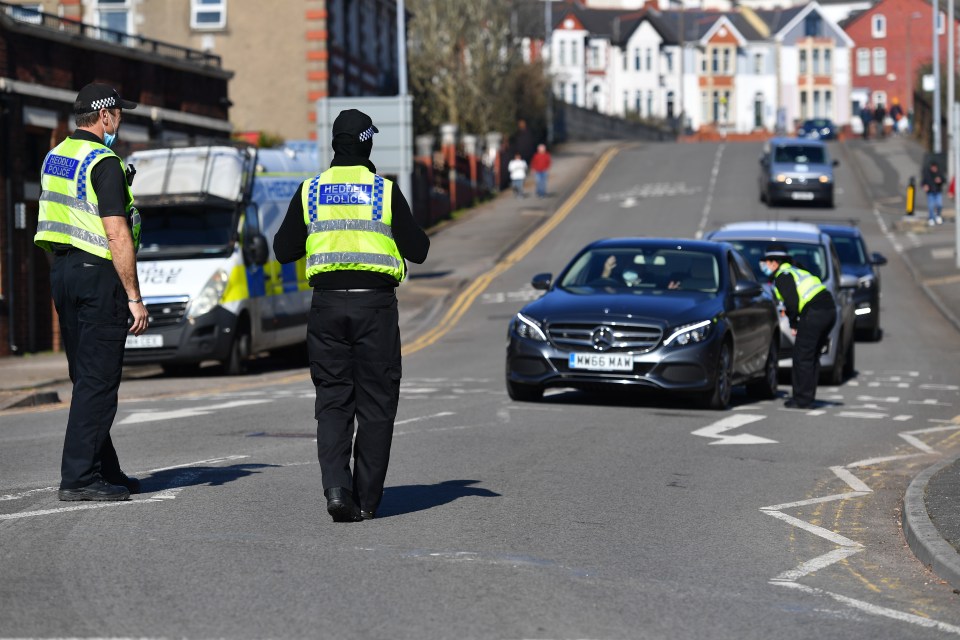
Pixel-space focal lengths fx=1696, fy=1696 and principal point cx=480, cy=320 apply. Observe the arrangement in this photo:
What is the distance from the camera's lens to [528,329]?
50.0 feet

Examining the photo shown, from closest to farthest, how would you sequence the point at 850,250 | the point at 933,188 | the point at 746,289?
the point at 746,289
the point at 850,250
the point at 933,188

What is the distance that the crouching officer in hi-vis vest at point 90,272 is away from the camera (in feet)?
27.7

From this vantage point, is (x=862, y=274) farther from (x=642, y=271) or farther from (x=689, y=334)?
(x=689, y=334)

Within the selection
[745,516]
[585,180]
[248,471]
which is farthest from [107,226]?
[585,180]

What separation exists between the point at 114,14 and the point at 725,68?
97220mm

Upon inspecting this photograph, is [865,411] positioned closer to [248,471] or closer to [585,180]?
[248,471]

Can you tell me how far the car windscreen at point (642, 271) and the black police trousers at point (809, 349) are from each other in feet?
3.33

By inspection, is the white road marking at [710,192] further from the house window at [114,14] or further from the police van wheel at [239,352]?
the house window at [114,14]

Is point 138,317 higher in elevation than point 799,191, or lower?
lower

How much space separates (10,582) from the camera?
6.54 meters

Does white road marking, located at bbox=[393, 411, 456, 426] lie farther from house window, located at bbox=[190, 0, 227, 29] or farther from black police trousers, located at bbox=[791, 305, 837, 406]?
house window, located at bbox=[190, 0, 227, 29]

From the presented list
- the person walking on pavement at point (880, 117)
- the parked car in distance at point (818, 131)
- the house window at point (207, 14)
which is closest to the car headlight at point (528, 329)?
the house window at point (207, 14)

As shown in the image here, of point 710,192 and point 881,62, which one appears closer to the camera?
point 710,192

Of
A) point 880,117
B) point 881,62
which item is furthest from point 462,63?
point 881,62
